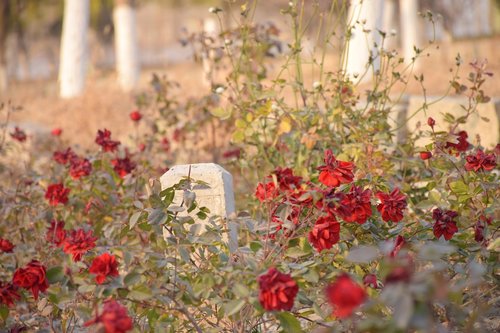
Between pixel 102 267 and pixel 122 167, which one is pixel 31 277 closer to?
pixel 102 267

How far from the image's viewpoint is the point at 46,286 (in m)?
2.14

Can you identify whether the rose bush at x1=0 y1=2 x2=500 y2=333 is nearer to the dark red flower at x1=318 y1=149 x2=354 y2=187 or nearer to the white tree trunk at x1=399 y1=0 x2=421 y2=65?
the dark red flower at x1=318 y1=149 x2=354 y2=187

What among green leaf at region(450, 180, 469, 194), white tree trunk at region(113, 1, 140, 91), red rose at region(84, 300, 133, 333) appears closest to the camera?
red rose at region(84, 300, 133, 333)

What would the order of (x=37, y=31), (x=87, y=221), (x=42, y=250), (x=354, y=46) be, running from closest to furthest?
(x=42, y=250) → (x=87, y=221) → (x=354, y=46) → (x=37, y=31)

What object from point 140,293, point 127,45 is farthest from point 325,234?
point 127,45

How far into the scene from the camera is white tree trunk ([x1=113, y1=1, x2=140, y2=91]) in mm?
10680

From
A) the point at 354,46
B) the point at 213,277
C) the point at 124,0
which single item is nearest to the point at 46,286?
the point at 213,277

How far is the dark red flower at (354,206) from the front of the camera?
211 centimetres

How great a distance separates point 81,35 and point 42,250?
691 cm

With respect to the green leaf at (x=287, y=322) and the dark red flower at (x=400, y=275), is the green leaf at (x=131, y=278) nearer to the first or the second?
the green leaf at (x=287, y=322)

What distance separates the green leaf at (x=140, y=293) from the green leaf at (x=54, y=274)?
0.25m

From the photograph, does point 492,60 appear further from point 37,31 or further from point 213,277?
point 37,31

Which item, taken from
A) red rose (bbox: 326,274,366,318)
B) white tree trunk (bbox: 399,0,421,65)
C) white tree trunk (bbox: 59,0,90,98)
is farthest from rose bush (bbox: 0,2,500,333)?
white tree trunk (bbox: 399,0,421,65)

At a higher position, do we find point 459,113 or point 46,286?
point 459,113
